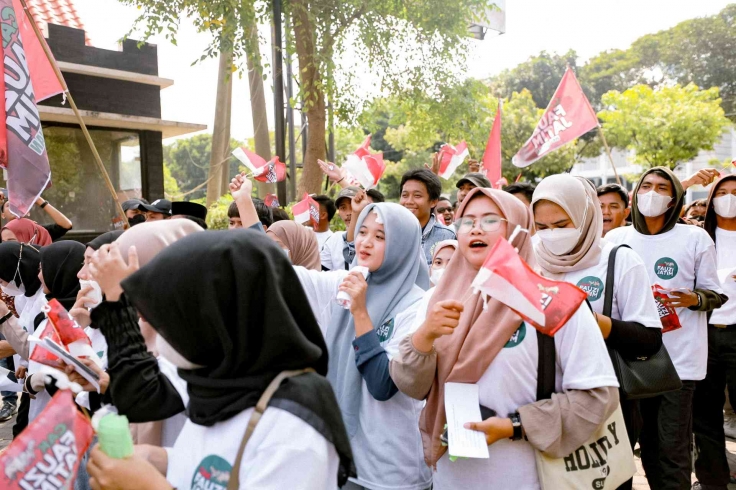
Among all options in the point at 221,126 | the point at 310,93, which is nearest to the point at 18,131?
the point at 310,93

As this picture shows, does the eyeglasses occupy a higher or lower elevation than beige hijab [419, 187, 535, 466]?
higher

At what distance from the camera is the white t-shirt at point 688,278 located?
3570 millimetres

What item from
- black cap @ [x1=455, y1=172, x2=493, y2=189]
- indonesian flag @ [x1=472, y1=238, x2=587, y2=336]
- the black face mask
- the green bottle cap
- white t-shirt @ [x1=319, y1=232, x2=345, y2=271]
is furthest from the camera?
the black face mask

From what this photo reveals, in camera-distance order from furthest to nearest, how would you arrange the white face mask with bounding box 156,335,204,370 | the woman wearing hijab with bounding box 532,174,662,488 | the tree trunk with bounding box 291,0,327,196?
1. the tree trunk with bounding box 291,0,327,196
2. the woman wearing hijab with bounding box 532,174,662,488
3. the white face mask with bounding box 156,335,204,370

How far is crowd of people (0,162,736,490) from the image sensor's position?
137 cm

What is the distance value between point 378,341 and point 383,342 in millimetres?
194

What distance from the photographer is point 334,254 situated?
5.34 meters

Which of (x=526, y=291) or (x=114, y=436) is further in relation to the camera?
(x=526, y=291)

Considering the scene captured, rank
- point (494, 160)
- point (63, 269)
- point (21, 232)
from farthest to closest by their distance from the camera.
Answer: point (494, 160), point (21, 232), point (63, 269)

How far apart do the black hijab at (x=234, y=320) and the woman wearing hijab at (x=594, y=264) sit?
5.05 ft

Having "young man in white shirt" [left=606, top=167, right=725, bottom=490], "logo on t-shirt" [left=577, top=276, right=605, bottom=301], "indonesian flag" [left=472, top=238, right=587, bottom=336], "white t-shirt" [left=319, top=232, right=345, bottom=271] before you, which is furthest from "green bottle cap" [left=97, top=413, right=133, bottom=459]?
"white t-shirt" [left=319, top=232, right=345, bottom=271]

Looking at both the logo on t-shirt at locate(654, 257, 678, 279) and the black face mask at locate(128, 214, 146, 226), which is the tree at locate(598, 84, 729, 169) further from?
the black face mask at locate(128, 214, 146, 226)

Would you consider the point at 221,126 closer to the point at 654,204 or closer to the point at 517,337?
the point at 654,204

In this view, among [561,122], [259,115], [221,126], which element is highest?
[221,126]
